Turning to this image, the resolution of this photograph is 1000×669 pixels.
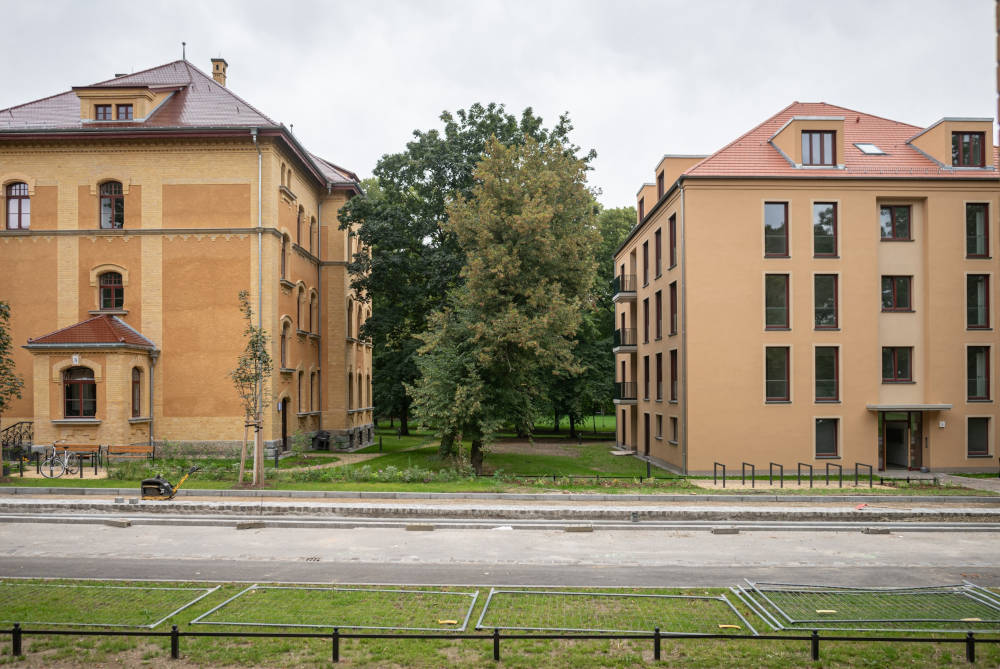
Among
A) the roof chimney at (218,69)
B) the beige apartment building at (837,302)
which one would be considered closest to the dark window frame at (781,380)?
the beige apartment building at (837,302)

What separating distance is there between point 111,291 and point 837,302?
2882cm

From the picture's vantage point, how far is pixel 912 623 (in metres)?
8.77

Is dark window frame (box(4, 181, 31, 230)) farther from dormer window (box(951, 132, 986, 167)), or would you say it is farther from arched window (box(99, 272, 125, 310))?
dormer window (box(951, 132, 986, 167))

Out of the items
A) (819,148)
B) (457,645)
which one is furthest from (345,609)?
(819,148)

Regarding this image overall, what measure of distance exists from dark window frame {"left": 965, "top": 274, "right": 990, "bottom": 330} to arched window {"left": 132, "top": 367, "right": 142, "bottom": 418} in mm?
32277

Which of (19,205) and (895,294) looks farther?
(19,205)

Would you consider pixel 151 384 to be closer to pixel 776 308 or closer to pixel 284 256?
pixel 284 256

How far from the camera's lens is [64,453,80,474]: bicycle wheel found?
22469 millimetres

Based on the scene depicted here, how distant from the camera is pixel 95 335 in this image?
1070 inches

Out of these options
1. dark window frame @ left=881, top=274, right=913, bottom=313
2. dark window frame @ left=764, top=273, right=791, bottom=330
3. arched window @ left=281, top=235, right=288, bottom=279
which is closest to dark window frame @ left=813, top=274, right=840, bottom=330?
dark window frame @ left=764, top=273, right=791, bottom=330

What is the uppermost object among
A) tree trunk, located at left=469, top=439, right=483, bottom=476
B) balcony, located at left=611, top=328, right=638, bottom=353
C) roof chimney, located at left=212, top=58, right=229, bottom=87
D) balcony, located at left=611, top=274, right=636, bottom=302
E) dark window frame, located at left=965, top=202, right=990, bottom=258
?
roof chimney, located at left=212, top=58, right=229, bottom=87

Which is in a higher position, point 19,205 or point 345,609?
point 19,205

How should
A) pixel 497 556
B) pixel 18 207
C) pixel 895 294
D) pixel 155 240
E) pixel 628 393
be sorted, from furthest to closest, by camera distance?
pixel 628 393 < pixel 18 207 < pixel 155 240 < pixel 895 294 < pixel 497 556

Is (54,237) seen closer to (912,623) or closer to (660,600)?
(660,600)
